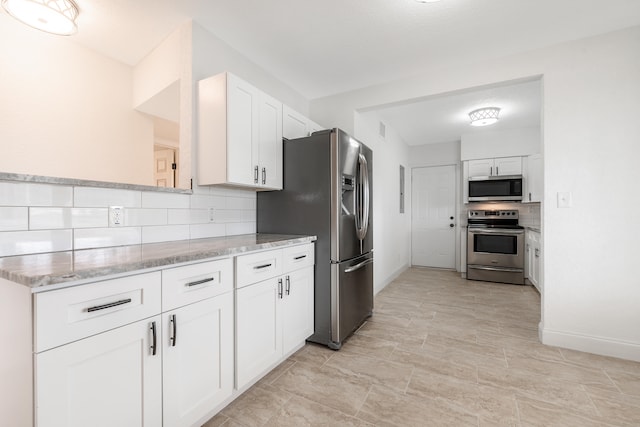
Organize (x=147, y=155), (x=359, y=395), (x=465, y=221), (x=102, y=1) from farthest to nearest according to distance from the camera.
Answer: (x=465, y=221) < (x=147, y=155) < (x=102, y=1) < (x=359, y=395)

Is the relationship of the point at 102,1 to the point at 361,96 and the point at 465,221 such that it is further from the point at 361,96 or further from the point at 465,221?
the point at 465,221

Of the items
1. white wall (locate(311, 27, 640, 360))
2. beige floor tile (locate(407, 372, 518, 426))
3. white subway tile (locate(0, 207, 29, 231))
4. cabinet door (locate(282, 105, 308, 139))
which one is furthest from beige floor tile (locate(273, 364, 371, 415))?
cabinet door (locate(282, 105, 308, 139))

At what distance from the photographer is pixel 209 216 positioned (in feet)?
7.47

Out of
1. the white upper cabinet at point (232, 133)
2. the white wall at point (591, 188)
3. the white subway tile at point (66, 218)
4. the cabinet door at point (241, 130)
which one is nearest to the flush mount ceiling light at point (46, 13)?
the white upper cabinet at point (232, 133)

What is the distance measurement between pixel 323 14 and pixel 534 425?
287 cm

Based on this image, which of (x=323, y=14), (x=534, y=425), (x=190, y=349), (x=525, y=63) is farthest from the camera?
(x=525, y=63)

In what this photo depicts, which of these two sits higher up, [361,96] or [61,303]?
[361,96]

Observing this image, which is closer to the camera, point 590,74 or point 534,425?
point 534,425

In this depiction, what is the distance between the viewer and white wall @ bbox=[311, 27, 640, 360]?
2.21 meters

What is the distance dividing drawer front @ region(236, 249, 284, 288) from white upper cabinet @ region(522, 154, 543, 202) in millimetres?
4346

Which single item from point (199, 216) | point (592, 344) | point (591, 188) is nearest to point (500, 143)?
point (591, 188)

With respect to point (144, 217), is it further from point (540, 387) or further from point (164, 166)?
point (164, 166)

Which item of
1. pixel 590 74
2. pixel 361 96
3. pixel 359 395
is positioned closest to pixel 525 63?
pixel 590 74

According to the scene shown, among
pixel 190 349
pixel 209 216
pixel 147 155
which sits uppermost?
pixel 147 155
